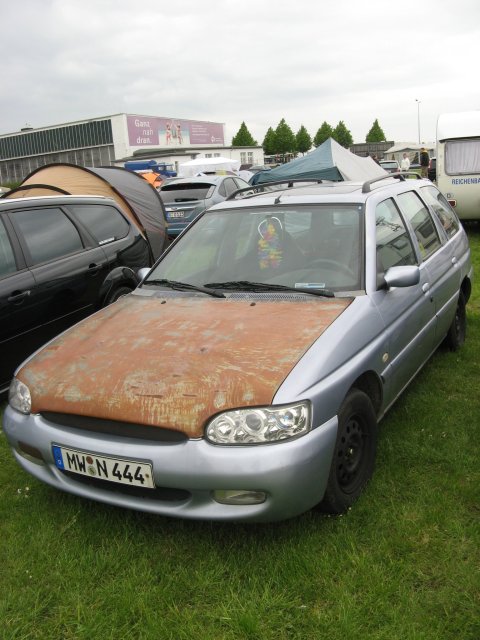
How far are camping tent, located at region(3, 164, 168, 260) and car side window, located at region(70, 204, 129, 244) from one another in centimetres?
164

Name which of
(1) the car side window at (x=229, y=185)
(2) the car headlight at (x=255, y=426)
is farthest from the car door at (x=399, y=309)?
(1) the car side window at (x=229, y=185)

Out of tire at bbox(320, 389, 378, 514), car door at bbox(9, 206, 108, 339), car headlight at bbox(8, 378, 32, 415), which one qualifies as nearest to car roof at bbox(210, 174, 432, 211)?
tire at bbox(320, 389, 378, 514)

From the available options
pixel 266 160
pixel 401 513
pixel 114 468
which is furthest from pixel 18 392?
pixel 266 160

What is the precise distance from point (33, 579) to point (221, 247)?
2.19 meters

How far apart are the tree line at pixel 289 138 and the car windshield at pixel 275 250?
253 ft

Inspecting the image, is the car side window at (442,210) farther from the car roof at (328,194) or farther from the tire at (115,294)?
the tire at (115,294)

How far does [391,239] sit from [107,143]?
74.0m

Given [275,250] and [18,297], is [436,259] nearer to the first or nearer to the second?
[275,250]

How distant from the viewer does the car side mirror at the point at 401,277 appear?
3.11 metres

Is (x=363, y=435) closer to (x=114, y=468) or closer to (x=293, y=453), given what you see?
(x=293, y=453)

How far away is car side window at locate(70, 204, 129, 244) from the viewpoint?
536cm

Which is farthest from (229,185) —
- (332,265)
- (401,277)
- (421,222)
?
(401,277)

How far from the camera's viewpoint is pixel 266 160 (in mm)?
72938

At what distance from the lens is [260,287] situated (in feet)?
10.8
